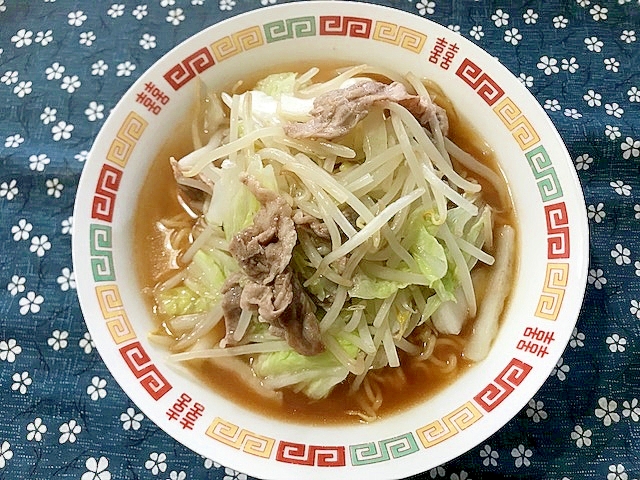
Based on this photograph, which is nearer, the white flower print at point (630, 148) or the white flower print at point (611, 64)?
the white flower print at point (630, 148)

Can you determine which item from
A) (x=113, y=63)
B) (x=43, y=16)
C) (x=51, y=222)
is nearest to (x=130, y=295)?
(x=51, y=222)

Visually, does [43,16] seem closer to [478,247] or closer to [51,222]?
[51,222]

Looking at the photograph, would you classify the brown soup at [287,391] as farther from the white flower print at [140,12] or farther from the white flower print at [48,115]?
the white flower print at [140,12]

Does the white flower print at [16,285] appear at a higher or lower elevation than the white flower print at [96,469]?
higher

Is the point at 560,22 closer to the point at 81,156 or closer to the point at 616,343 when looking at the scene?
the point at 616,343

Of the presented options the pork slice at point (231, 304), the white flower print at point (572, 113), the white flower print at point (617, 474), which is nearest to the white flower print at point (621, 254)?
the white flower print at point (572, 113)

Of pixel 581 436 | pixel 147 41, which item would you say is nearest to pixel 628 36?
pixel 581 436

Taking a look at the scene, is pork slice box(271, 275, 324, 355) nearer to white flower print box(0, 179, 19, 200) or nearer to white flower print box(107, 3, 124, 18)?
white flower print box(0, 179, 19, 200)
